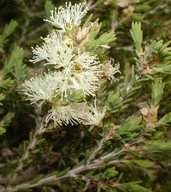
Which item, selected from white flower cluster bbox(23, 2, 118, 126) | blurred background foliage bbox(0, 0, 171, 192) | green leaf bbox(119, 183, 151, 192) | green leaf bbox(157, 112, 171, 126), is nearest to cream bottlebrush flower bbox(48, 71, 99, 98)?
white flower cluster bbox(23, 2, 118, 126)

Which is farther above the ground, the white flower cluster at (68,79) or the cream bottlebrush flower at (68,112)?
the white flower cluster at (68,79)

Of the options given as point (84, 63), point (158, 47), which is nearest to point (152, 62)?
point (158, 47)

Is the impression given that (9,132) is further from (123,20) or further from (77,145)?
(123,20)

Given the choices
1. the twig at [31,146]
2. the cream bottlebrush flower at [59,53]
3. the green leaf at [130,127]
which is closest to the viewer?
the cream bottlebrush flower at [59,53]

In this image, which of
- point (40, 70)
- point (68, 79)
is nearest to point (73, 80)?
point (68, 79)

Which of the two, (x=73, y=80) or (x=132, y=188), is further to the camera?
(x=132, y=188)

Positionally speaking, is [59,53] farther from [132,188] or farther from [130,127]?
[132,188]

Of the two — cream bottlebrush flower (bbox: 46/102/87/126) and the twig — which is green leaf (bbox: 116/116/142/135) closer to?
cream bottlebrush flower (bbox: 46/102/87/126)

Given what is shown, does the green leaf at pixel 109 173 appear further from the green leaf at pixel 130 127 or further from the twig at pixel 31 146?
the twig at pixel 31 146

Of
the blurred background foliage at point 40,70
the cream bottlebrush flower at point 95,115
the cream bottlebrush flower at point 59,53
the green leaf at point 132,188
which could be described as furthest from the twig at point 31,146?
the green leaf at point 132,188

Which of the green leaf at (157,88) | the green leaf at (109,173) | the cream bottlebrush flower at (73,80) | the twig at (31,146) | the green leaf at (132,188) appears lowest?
the green leaf at (132,188)
